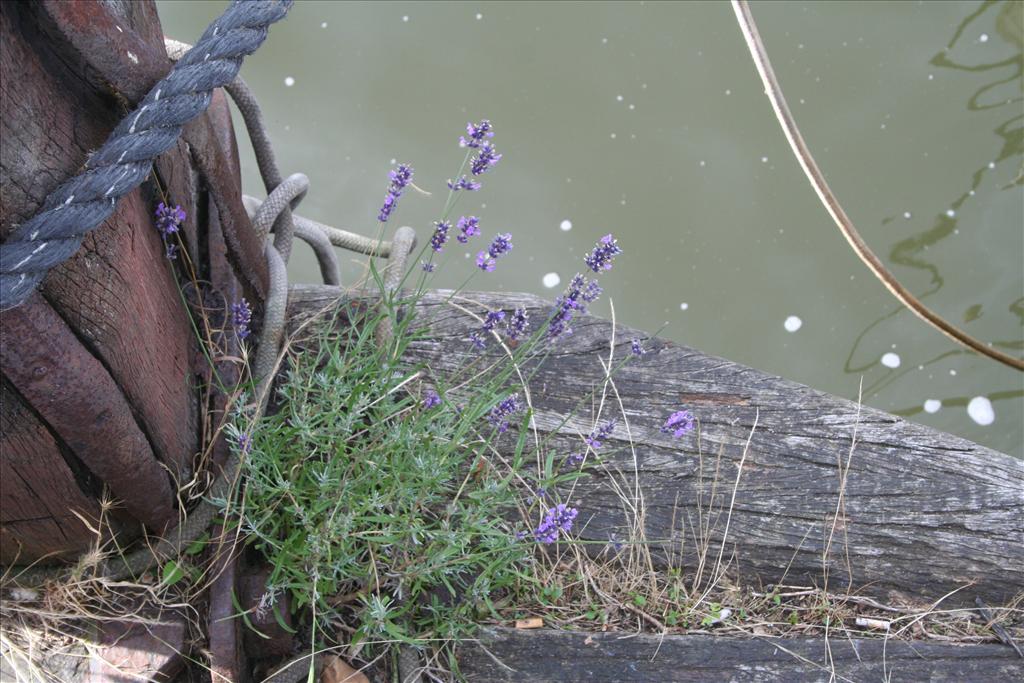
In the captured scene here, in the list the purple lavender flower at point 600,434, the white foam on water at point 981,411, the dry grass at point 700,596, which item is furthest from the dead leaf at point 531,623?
the white foam on water at point 981,411

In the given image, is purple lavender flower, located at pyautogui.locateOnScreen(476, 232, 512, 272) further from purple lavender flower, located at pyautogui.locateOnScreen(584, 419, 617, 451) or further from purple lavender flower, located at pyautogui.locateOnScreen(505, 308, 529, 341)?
purple lavender flower, located at pyautogui.locateOnScreen(584, 419, 617, 451)

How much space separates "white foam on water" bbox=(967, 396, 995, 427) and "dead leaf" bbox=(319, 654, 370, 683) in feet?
10.1

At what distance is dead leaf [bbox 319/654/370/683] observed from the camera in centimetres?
184

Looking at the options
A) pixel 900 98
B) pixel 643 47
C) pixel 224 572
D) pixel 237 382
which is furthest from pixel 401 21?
pixel 224 572

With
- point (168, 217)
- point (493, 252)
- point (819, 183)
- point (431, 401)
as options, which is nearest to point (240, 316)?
point (168, 217)

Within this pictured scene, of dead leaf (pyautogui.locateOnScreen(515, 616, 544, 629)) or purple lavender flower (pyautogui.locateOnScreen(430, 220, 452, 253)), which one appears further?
dead leaf (pyautogui.locateOnScreen(515, 616, 544, 629))

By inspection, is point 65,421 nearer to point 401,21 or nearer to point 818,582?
point 818,582

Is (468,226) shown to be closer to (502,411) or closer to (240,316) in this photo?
(502,411)

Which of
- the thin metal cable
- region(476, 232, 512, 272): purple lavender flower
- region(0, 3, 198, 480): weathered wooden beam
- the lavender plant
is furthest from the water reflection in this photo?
region(0, 3, 198, 480): weathered wooden beam

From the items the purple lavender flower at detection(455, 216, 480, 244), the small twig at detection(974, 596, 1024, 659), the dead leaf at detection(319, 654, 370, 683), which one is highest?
the purple lavender flower at detection(455, 216, 480, 244)

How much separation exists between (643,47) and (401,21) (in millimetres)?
1090

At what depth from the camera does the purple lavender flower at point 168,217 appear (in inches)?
64.2

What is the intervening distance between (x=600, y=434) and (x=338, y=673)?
743 millimetres

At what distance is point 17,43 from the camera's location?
1211 millimetres
